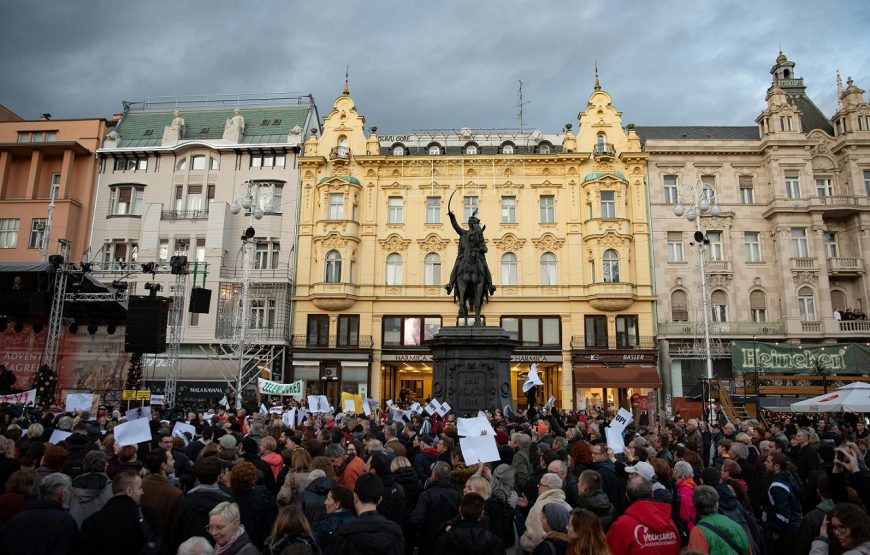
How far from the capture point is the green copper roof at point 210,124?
44.4 meters

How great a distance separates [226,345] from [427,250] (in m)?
14.3

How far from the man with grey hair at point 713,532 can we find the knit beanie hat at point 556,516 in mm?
1087

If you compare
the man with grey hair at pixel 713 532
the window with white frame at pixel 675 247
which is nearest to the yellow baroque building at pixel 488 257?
the window with white frame at pixel 675 247

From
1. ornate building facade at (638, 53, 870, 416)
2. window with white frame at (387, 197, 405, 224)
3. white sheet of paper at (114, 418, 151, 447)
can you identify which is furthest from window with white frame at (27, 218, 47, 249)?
white sheet of paper at (114, 418, 151, 447)

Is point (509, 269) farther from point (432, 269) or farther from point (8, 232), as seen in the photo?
point (8, 232)

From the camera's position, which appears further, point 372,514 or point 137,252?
point 137,252

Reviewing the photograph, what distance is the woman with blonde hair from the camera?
14.3ft

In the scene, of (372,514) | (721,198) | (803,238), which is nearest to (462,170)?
(721,198)

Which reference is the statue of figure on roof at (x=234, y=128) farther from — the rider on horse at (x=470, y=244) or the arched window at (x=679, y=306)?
the arched window at (x=679, y=306)

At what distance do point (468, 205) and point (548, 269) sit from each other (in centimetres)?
702

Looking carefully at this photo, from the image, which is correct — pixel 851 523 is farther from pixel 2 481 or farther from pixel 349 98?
pixel 349 98

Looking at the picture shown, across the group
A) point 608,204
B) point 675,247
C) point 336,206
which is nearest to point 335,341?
point 336,206

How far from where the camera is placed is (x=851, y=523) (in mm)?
4582

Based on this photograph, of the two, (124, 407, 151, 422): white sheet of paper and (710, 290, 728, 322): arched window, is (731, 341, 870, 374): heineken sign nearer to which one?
(710, 290, 728, 322): arched window
